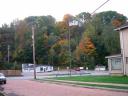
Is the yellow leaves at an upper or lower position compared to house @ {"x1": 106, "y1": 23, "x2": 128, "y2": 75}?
upper

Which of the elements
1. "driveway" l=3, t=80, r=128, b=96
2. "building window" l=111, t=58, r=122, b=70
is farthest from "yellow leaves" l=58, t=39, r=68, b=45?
"driveway" l=3, t=80, r=128, b=96

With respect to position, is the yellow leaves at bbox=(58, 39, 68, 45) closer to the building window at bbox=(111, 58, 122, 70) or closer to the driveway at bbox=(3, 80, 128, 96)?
the building window at bbox=(111, 58, 122, 70)

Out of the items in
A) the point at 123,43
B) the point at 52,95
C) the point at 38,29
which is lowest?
the point at 52,95

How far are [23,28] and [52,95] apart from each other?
11232 centimetres

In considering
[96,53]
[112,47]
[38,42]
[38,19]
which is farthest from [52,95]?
[38,19]

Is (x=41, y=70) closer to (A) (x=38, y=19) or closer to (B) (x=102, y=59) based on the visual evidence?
(B) (x=102, y=59)

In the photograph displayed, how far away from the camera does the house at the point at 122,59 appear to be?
46.1 m

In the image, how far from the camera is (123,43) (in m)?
46.8

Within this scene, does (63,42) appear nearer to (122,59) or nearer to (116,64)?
(116,64)

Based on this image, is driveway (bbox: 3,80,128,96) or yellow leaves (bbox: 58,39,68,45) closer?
driveway (bbox: 3,80,128,96)

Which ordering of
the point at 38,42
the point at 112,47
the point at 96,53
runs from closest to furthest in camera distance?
the point at 112,47
the point at 96,53
the point at 38,42

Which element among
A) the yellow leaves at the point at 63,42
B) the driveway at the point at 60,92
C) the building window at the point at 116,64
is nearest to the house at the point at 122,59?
Result: the building window at the point at 116,64

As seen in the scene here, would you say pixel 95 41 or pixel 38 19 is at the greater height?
pixel 38 19

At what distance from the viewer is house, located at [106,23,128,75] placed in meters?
46.1
